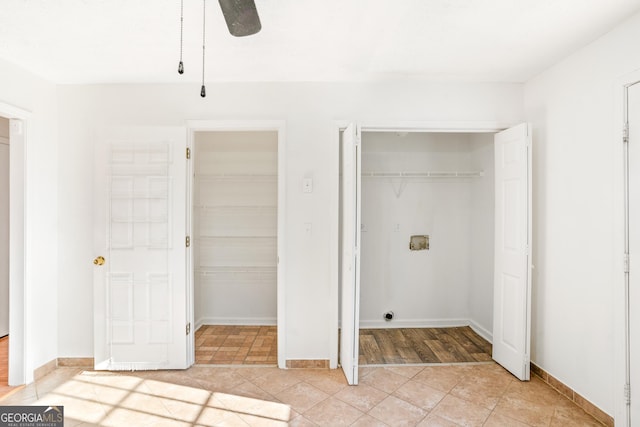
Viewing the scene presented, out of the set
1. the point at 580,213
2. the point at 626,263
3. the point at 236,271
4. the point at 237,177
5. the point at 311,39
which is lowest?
the point at 236,271

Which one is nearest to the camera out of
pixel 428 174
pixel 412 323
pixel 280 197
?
pixel 280 197

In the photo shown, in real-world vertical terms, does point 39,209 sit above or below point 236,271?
above

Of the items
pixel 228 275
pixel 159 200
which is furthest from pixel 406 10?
pixel 228 275

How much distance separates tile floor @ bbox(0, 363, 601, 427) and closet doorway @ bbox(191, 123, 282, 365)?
3.71 feet

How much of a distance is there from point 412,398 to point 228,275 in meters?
2.45

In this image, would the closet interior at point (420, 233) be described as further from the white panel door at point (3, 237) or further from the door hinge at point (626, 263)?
the white panel door at point (3, 237)

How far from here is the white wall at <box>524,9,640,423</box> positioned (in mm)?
2074

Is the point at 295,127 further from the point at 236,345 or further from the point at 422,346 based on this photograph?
the point at 422,346

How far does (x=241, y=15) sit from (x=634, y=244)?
2472 mm

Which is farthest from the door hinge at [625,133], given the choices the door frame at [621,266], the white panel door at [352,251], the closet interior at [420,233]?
the closet interior at [420,233]

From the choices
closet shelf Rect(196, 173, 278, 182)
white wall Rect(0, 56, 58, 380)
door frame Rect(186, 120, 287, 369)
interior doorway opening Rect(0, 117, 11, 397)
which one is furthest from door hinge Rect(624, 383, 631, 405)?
interior doorway opening Rect(0, 117, 11, 397)

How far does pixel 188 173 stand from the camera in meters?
2.89

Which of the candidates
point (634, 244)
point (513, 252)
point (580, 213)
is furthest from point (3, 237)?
point (634, 244)

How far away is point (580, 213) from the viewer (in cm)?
234
